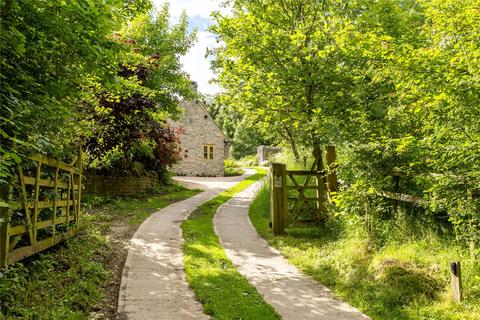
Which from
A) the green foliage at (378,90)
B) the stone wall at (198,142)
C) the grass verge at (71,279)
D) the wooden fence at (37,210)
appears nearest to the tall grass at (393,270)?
the green foliage at (378,90)

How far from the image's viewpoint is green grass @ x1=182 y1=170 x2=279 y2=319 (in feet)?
17.0

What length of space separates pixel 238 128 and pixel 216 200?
3479cm

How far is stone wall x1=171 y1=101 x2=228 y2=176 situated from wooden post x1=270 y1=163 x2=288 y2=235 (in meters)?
23.1

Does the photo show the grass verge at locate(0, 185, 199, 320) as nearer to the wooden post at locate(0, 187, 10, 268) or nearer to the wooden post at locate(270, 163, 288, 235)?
the wooden post at locate(0, 187, 10, 268)

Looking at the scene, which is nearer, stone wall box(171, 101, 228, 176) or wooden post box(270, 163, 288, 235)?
wooden post box(270, 163, 288, 235)

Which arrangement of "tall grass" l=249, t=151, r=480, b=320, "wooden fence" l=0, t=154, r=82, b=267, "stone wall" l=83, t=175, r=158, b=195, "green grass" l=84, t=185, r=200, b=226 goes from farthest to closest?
"stone wall" l=83, t=175, r=158, b=195, "green grass" l=84, t=185, r=200, b=226, "wooden fence" l=0, t=154, r=82, b=267, "tall grass" l=249, t=151, r=480, b=320

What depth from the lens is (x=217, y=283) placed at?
629 centimetres

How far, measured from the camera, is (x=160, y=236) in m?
9.98

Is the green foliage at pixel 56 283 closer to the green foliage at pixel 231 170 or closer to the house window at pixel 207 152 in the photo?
the house window at pixel 207 152

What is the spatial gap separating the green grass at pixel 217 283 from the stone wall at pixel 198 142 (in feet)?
73.8

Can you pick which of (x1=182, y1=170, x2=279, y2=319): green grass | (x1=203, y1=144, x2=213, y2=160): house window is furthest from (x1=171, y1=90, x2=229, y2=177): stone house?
(x1=182, y1=170, x2=279, y2=319): green grass

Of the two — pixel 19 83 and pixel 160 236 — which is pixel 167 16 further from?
pixel 19 83

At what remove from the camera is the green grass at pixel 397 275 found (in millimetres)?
4844

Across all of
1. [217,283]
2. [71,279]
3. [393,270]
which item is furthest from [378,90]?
[71,279]
